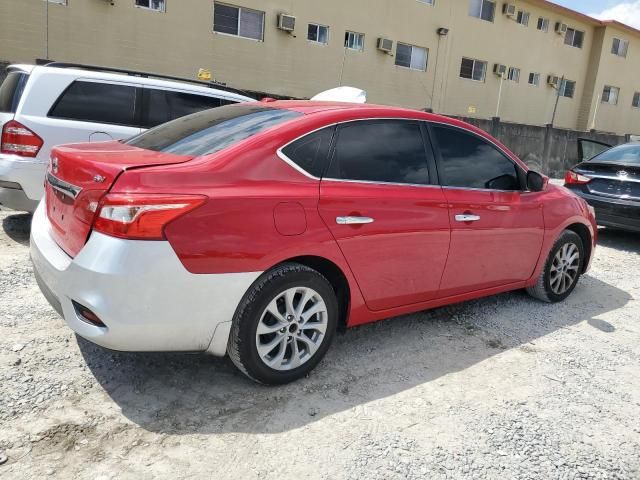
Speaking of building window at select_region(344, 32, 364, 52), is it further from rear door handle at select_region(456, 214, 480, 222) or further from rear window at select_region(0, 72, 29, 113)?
rear door handle at select_region(456, 214, 480, 222)

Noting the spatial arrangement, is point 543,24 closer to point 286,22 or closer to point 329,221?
point 286,22

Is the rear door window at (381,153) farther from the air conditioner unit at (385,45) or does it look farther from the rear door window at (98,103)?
the air conditioner unit at (385,45)

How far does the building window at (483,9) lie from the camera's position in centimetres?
2075

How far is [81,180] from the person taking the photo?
2.66 meters

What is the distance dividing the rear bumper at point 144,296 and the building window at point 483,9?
21.2 meters

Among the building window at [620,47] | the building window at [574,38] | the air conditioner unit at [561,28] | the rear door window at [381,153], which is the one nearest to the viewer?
the rear door window at [381,153]

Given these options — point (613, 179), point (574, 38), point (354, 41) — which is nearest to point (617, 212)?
point (613, 179)

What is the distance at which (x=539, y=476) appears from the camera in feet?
8.00

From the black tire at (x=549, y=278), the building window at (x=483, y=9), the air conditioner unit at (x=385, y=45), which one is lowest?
the black tire at (x=549, y=278)

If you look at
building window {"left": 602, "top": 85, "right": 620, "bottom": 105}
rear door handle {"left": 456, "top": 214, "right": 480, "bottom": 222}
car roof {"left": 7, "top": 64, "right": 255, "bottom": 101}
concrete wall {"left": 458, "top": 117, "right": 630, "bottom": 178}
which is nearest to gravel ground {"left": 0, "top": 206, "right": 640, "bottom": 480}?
rear door handle {"left": 456, "top": 214, "right": 480, "bottom": 222}

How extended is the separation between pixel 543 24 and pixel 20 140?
24.3 m

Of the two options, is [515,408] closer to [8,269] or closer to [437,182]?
[437,182]

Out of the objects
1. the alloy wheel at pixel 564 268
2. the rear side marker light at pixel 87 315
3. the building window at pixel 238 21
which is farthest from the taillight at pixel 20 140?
the building window at pixel 238 21

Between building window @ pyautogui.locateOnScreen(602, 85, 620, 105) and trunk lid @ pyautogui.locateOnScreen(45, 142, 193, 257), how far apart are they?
3008cm
